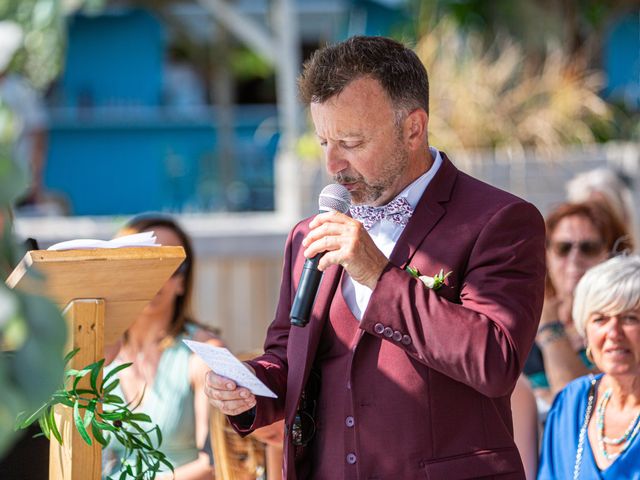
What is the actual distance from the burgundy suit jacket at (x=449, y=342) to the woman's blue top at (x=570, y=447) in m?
0.90

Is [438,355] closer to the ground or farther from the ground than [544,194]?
closer to the ground

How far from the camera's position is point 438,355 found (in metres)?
2.20

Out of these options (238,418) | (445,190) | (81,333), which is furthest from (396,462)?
(81,333)

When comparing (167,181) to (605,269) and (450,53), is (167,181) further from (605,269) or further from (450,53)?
(605,269)

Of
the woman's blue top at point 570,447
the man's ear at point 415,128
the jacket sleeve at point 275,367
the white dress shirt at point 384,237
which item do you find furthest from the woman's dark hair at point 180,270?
the man's ear at point 415,128

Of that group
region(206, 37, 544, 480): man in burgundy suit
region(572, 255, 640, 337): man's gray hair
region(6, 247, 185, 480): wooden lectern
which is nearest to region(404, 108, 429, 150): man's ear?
region(206, 37, 544, 480): man in burgundy suit

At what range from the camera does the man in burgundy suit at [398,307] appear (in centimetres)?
222

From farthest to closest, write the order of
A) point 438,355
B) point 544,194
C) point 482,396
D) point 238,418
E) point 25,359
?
point 544,194 < point 238,418 < point 482,396 < point 438,355 < point 25,359

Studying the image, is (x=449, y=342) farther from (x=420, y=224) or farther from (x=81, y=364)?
(x=81, y=364)

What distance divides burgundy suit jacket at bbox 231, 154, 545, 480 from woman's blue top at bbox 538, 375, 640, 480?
2.94ft

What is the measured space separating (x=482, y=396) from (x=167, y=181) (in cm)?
1223

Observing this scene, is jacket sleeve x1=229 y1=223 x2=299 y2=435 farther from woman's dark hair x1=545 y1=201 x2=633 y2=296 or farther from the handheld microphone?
woman's dark hair x1=545 y1=201 x2=633 y2=296

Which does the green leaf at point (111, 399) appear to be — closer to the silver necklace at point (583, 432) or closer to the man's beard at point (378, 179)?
the man's beard at point (378, 179)

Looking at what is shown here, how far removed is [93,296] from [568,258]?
2707 mm
